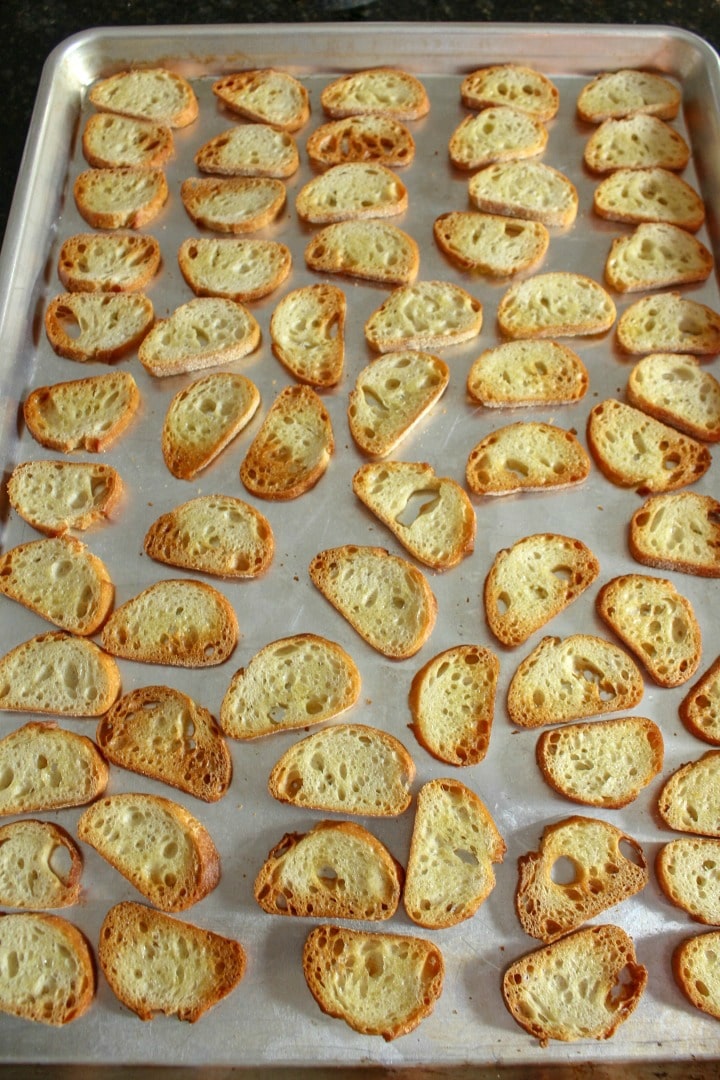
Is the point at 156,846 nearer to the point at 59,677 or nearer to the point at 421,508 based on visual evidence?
the point at 59,677

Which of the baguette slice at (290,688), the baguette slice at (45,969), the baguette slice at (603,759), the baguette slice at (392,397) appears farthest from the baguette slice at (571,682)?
the baguette slice at (45,969)

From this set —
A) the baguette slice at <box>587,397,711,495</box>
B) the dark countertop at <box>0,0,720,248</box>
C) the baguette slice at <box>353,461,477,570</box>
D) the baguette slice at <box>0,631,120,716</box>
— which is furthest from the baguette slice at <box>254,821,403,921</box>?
the dark countertop at <box>0,0,720,248</box>

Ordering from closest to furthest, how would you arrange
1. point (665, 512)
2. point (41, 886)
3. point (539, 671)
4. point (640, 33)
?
point (41, 886) → point (539, 671) → point (665, 512) → point (640, 33)

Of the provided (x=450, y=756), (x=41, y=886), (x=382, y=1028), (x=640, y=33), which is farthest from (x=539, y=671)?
(x=640, y=33)

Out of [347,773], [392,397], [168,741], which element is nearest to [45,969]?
[168,741]

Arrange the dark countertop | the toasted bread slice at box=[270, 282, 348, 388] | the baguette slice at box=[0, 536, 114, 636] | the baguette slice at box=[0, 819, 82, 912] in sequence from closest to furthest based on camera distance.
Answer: the baguette slice at box=[0, 819, 82, 912] < the baguette slice at box=[0, 536, 114, 636] < the toasted bread slice at box=[270, 282, 348, 388] < the dark countertop

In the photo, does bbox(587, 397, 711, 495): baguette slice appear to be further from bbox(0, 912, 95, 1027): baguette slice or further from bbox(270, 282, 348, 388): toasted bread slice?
bbox(0, 912, 95, 1027): baguette slice

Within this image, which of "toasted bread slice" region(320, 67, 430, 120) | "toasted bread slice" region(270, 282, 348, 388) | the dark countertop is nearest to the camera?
"toasted bread slice" region(270, 282, 348, 388)

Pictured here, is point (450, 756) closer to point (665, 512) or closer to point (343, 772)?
point (343, 772)
